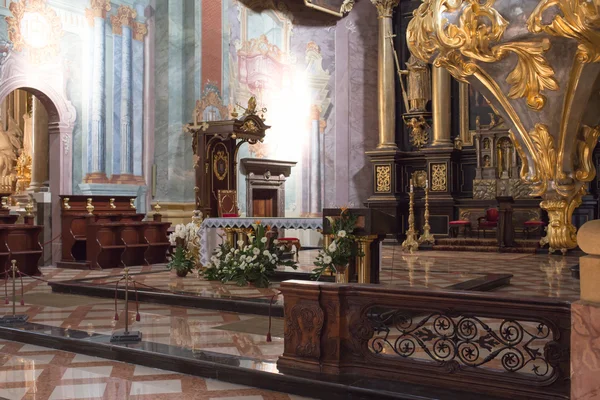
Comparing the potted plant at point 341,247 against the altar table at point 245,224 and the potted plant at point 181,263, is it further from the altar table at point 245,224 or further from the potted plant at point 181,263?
the potted plant at point 181,263

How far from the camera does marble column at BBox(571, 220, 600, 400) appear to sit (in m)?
2.22

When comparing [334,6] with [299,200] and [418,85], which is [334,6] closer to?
[418,85]

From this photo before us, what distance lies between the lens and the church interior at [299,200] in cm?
221

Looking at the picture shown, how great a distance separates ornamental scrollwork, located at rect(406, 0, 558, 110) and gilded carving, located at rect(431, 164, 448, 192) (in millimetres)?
14609

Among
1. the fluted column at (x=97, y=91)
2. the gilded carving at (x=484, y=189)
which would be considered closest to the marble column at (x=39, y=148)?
the fluted column at (x=97, y=91)

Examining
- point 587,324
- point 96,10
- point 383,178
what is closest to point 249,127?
point 96,10

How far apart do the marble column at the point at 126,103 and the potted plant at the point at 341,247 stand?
796 cm

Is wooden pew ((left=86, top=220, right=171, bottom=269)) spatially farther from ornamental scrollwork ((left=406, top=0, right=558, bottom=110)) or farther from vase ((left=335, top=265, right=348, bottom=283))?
ornamental scrollwork ((left=406, top=0, right=558, bottom=110))

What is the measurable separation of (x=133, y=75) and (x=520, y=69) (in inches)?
512

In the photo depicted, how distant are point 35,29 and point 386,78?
8886 millimetres

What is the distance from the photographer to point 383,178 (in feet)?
57.5

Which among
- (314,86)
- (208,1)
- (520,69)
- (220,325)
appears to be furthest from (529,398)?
(314,86)

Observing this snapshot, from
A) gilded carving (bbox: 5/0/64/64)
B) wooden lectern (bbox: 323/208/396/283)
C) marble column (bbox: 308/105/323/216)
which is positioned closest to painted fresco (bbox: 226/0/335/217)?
marble column (bbox: 308/105/323/216)

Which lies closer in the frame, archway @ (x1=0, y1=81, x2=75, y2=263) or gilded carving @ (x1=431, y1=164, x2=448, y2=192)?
archway @ (x1=0, y1=81, x2=75, y2=263)
